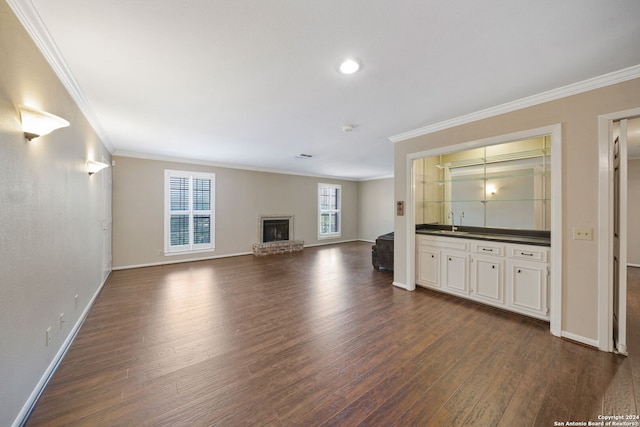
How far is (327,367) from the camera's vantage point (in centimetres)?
202

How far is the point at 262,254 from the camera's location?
22.8 feet

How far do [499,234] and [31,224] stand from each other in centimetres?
506

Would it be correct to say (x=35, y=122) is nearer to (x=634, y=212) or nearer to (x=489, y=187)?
(x=489, y=187)

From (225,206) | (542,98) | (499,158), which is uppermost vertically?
(542,98)

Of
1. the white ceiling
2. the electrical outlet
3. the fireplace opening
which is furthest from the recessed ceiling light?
the fireplace opening

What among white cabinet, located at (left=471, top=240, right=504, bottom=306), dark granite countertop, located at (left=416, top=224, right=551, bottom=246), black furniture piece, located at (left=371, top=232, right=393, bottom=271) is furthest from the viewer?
black furniture piece, located at (left=371, top=232, right=393, bottom=271)

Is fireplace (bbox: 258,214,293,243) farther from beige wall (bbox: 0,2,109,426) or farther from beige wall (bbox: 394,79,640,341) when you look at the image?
beige wall (bbox: 394,79,640,341)

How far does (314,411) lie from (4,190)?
2.19 m

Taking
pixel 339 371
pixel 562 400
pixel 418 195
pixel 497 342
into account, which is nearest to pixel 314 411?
pixel 339 371

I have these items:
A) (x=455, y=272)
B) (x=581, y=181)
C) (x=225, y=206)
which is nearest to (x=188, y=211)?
(x=225, y=206)

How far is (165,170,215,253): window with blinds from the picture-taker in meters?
5.79

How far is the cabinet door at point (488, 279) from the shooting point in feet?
10.2

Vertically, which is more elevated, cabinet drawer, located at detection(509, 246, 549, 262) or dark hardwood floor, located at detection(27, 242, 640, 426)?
cabinet drawer, located at detection(509, 246, 549, 262)

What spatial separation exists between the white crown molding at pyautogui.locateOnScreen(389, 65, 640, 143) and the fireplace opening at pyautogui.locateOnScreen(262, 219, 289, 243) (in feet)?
16.5
